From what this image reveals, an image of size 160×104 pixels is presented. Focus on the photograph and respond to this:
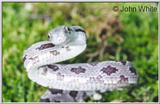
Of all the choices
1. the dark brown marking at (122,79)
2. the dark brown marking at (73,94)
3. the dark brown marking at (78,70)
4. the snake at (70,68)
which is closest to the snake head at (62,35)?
the snake at (70,68)

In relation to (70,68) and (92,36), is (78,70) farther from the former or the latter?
(92,36)

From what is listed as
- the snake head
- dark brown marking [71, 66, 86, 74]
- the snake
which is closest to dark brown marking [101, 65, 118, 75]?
the snake

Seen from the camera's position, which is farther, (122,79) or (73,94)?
(73,94)

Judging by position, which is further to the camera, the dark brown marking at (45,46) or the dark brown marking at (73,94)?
the dark brown marking at (73,94)

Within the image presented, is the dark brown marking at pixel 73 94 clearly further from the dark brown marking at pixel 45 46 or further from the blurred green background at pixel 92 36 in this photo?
the dark brown marking at pixel 45 46

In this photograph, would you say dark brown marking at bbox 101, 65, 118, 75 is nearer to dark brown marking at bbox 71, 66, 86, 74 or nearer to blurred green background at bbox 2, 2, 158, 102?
dark brown marking at bbox 71, 66, 86, 74

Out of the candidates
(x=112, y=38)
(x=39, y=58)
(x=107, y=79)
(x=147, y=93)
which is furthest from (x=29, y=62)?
(x=112, y=38)

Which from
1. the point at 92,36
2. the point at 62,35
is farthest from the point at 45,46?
the point at 92,36
